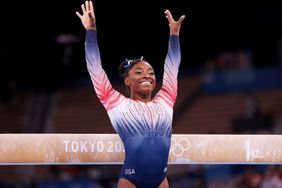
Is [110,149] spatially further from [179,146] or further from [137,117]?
[137,117]

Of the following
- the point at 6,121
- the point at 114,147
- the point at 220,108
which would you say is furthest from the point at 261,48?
the point at 114,147

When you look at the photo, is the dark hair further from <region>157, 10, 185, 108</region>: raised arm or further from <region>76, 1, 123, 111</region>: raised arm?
<region>157, 10, 185, 108</region>: raised arm

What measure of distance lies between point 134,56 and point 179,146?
1524 centimetres

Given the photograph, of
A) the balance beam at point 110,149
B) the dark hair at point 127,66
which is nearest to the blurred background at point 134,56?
the balance beam at point 110,149

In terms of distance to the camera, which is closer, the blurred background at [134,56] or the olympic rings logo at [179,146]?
the olympic rings logo at [179,146]

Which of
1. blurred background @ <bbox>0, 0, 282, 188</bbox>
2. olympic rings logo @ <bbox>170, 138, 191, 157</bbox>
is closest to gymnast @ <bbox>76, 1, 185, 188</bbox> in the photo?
olympic rings logo @ <bbox>170, 138, 191, 157</bbox>

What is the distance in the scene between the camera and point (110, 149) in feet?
19.2

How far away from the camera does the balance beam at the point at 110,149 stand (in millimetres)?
5775

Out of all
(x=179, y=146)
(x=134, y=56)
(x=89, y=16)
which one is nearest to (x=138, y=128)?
(x=89, y=16)

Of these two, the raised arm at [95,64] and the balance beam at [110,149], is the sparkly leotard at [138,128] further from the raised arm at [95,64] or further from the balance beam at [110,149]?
the balance beam at [110,149]

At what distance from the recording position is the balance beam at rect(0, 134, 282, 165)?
5775 millimetres

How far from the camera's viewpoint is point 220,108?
19797mm

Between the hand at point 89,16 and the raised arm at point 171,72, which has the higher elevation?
the hand at point 89,16

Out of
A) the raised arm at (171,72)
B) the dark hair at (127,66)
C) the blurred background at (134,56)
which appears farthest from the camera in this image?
the blurred background at (134,56)
